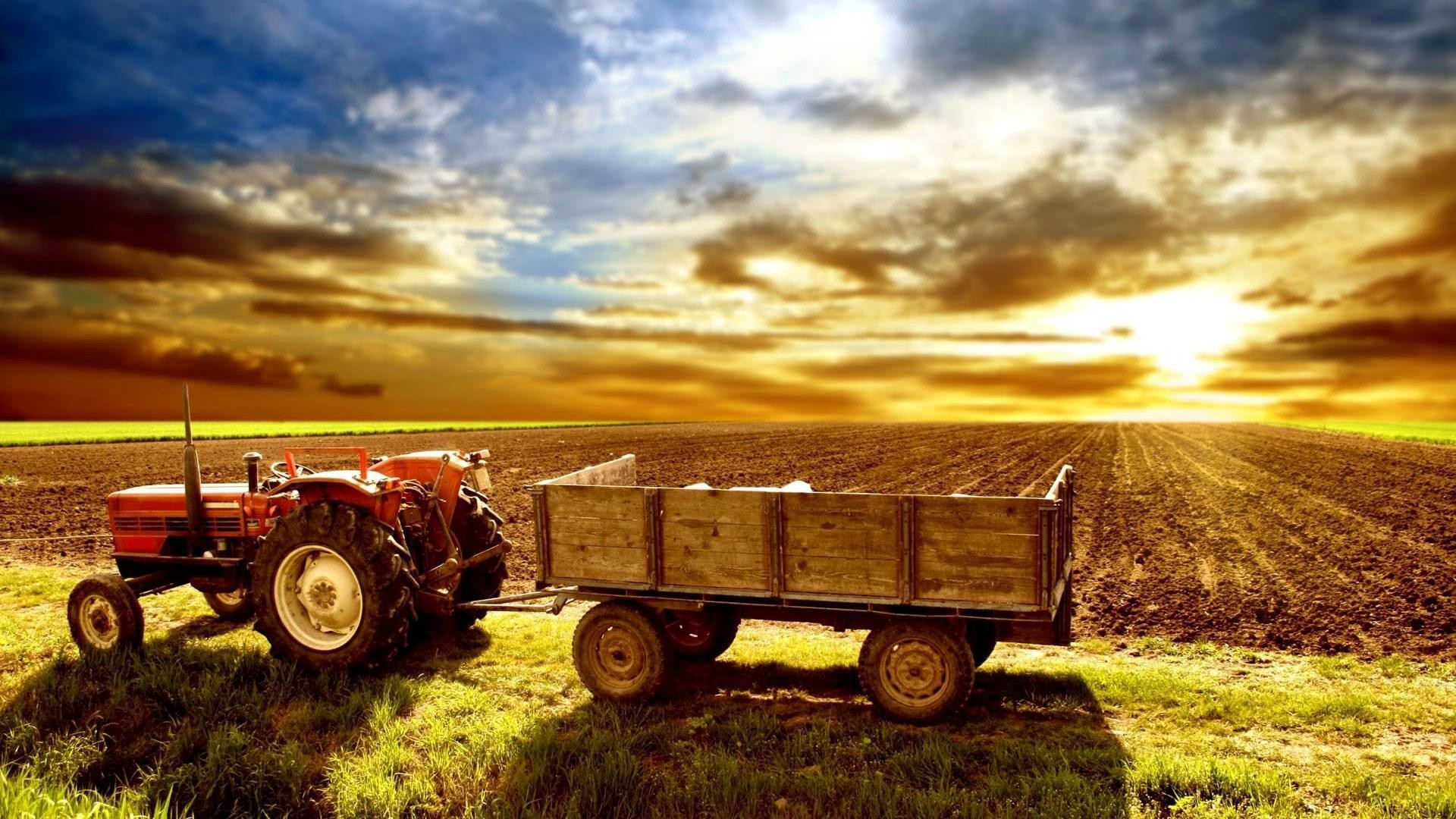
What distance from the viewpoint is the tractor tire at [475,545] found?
8.19 meters

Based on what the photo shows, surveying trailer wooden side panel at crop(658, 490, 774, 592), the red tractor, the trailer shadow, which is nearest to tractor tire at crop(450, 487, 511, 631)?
the red tractor

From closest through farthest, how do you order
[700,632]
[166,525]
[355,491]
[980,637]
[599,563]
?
[599,563] < [980,637] < [355,491] < [700,632] < [166,525]

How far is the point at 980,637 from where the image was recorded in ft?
22.4

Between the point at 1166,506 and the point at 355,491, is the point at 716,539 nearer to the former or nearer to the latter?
the point at 355,491

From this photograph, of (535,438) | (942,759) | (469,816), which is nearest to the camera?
(469,816)

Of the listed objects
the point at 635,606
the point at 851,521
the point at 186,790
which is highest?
the point at 851,521

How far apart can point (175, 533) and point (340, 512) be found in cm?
267

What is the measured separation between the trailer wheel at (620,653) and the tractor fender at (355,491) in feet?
6.69

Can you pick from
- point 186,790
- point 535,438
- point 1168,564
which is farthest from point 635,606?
point 535,438

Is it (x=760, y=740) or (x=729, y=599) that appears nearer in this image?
(x=760, y=740)

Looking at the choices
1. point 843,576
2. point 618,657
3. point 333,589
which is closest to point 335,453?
point 333,589

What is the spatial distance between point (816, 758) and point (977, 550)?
1809 mm

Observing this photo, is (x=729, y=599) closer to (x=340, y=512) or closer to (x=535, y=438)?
(x=340, y=512)

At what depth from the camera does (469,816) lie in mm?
4957
